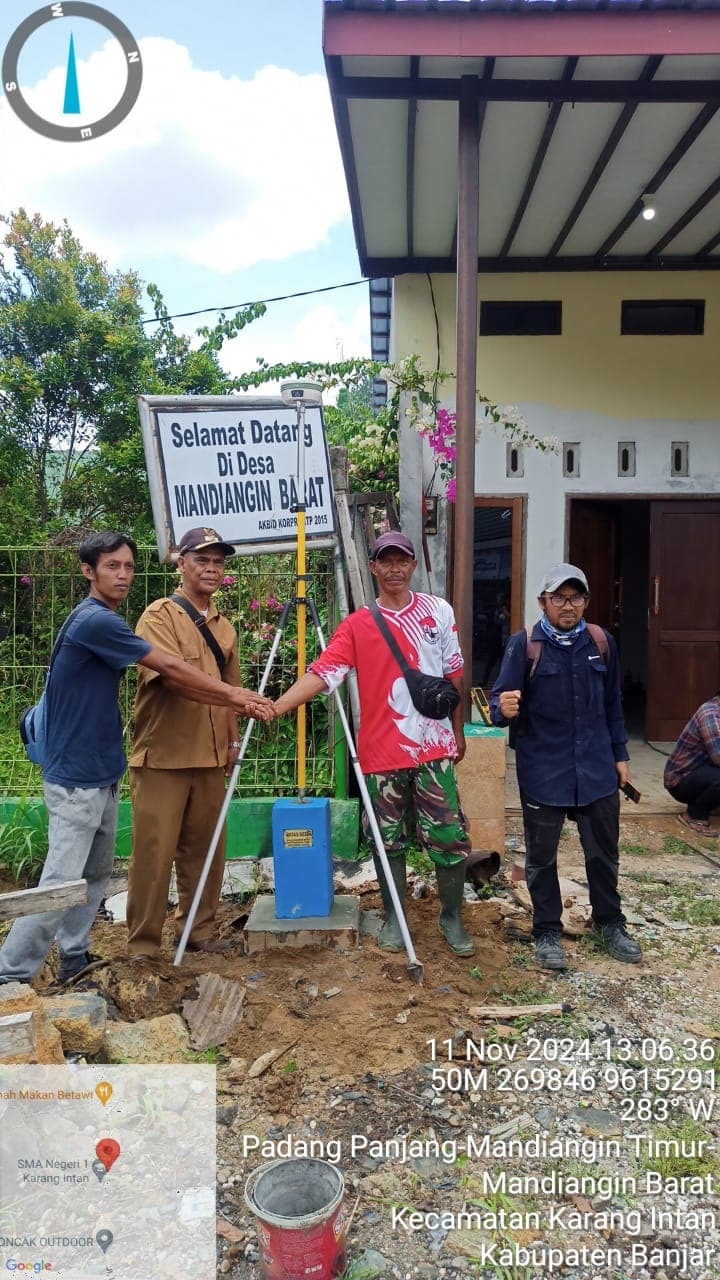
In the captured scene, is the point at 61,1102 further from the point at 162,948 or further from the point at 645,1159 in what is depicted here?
the point at 645,1159

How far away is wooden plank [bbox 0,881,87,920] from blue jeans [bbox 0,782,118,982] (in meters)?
0.45

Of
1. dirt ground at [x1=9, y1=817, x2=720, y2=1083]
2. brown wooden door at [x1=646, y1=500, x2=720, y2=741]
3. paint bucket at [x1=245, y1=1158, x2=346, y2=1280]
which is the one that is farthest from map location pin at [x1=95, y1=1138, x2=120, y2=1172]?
brown wooden door at [x1=646, y1=500, x2=720, y2=741]

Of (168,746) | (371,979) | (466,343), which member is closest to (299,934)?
(371,979)

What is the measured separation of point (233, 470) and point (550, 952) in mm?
3413

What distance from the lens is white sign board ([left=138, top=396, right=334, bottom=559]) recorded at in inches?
200

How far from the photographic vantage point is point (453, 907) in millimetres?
3980

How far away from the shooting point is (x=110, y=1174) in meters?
2.50

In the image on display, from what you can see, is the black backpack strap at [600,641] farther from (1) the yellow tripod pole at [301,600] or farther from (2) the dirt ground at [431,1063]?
(2) the dirt ground at [431,1063]

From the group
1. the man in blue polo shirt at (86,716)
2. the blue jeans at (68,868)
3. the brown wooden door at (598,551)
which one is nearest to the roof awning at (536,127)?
the brown wooden door at (598,551)

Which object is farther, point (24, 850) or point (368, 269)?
point (368, 269)

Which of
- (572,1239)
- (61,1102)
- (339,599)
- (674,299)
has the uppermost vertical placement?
(674,299)

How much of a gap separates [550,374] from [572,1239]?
709 cm

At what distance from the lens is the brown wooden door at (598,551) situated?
8180 millimetres

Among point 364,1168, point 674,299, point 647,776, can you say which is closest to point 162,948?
point 364,1168
